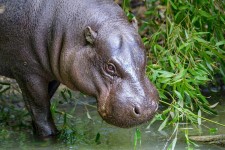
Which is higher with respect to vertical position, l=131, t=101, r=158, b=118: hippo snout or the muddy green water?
l=131, t=101, r=158, b=118: hippo snout

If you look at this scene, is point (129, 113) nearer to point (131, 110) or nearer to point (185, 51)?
point (131, 110)

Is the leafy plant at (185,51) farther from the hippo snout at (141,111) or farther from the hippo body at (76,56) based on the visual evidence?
the hippo body at (76,56)

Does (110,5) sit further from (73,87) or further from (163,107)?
(163,107)

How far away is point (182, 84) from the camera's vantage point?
21.7 ft

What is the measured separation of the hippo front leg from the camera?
22.4ft

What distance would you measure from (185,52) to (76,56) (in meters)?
1.15

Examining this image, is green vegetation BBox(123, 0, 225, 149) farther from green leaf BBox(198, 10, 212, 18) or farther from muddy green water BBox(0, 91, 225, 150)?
muddy green water BBox(0, 91, 225, 150)

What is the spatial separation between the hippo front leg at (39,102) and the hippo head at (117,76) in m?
0.55

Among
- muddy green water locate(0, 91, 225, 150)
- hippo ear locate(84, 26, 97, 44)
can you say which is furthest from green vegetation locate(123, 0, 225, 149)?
hippo ear locate(84, 26, 97, 44)

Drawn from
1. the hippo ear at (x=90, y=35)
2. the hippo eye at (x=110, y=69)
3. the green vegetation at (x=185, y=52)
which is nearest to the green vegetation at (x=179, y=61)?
the green vegetation at (x=185, y=52)

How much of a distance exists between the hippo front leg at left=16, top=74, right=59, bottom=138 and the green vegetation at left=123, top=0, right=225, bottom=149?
92 centimetres

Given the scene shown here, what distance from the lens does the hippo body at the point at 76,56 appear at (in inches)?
238

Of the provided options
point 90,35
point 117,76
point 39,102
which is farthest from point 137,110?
point 39,102

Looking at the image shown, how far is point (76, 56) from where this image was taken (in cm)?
639
